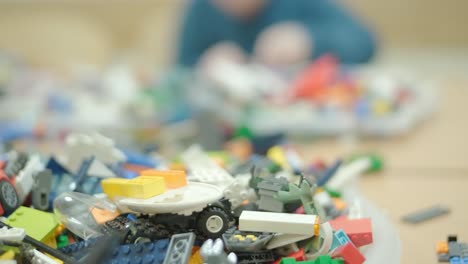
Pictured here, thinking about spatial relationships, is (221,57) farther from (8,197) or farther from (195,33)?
(8,197)

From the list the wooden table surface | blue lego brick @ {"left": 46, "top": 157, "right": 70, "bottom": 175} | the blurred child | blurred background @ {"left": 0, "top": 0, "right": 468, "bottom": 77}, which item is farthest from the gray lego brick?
blurred background @ {"left": 0, "top": 0, "right": 468, "bottom": 77}

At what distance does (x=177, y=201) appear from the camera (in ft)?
1.58

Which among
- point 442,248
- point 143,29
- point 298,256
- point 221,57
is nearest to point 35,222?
point 298,256

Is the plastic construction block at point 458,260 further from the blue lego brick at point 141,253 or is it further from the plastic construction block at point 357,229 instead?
the blue lego brick at point 141,253

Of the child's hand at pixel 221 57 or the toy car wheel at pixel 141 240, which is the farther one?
the child's hand at pixel 221 57

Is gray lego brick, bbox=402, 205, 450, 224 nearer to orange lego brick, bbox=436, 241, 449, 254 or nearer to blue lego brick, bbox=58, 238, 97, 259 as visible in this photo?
orange lego brick, bbox=436, 241, 449, 254

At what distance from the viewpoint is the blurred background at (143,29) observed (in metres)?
1.87

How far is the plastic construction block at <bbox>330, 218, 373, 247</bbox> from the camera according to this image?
508 millimetres

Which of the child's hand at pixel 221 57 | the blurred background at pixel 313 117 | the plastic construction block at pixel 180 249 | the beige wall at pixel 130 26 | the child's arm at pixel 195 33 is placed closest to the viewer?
the plastic construction block at pixel 180 249

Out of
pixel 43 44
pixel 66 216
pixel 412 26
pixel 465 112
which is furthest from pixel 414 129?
pixel 43 44

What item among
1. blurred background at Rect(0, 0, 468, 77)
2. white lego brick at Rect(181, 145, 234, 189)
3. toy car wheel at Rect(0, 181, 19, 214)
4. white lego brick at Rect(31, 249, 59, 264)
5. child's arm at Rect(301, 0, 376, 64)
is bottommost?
white lego brick at Rect(31, 249, 59, 264)

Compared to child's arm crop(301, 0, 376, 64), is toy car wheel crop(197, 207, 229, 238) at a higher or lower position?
lower

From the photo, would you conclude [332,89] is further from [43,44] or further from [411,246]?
[43,44]

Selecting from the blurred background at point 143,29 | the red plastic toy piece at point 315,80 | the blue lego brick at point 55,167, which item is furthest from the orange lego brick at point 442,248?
the blurred background at point 143,29
